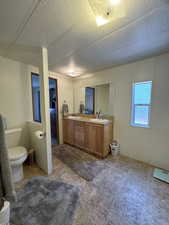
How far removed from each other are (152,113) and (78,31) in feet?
6.77

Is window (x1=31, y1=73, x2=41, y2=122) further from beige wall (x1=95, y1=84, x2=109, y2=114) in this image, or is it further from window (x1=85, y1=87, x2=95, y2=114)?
beige wall (x1=95, y1=84, x2=109, y2=114)

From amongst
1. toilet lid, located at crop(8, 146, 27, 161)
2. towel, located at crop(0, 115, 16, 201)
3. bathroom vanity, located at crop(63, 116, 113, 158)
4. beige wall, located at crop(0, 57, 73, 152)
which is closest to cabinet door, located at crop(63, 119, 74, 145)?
bathroom vanity, located at crop(63, 116, 113, 158)

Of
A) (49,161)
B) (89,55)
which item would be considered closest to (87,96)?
(89,55)

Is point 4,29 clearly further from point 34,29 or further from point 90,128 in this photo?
point 90,128

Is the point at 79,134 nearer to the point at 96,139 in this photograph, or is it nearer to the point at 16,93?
the point at 96,139

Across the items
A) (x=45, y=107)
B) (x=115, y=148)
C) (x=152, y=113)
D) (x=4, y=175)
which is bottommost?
(x=115, y=148)

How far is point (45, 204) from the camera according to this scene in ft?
4.48

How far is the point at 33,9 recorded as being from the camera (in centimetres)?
109

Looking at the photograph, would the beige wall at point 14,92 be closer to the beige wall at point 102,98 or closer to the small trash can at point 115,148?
the beige wall at point 102,98

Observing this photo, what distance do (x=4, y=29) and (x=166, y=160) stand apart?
3.51 m

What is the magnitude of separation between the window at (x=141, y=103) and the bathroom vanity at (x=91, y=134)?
64 centimetres


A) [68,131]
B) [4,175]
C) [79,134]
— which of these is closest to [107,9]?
[4,175]

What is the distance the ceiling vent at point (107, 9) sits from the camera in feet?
3.11

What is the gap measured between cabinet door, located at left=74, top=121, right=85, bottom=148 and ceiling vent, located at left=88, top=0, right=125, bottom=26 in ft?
7.26
